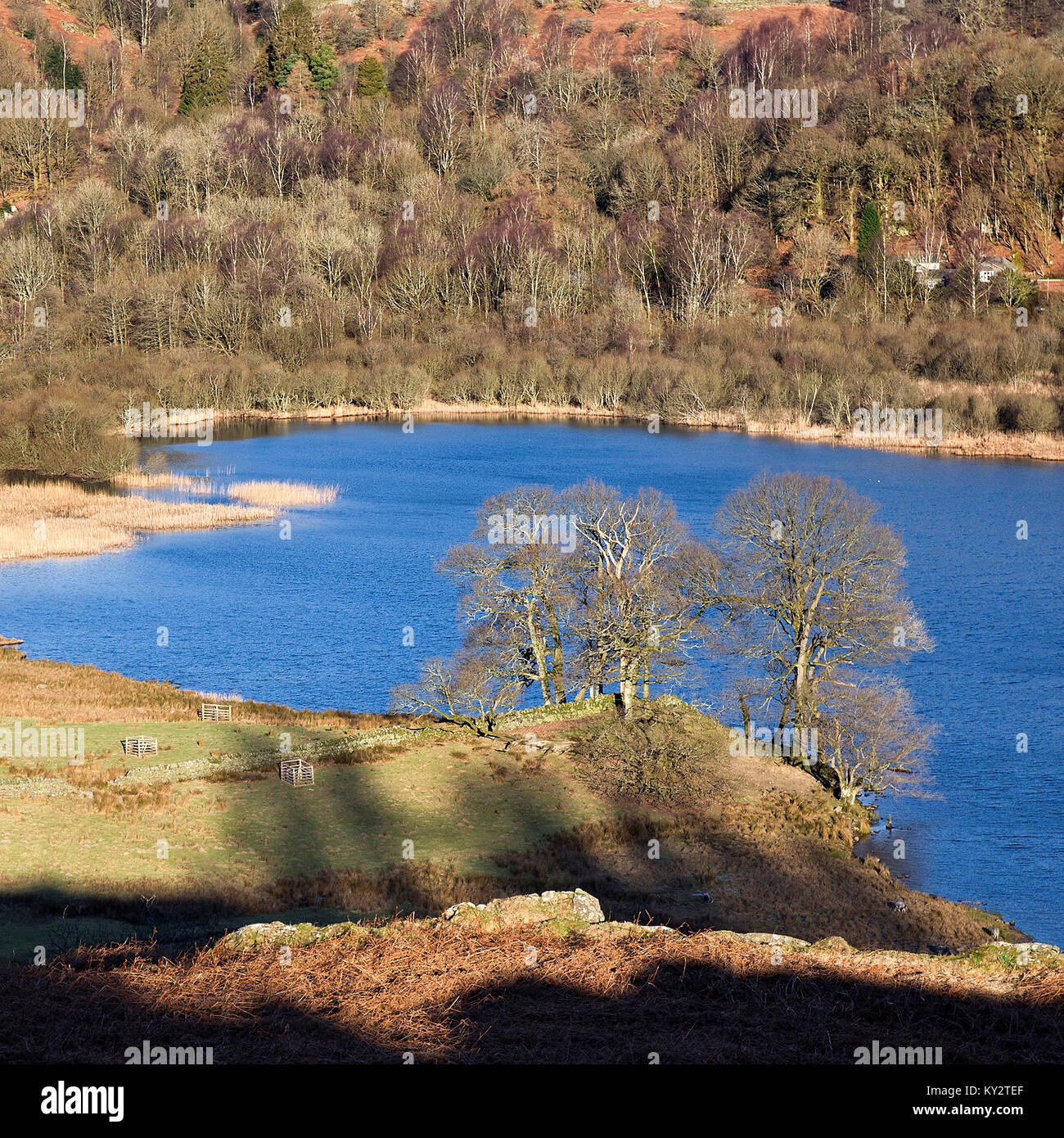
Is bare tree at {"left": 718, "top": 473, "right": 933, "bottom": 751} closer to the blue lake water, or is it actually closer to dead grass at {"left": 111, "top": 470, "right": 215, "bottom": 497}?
the blue lake water

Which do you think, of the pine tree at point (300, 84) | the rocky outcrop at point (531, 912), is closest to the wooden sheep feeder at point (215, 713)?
the rocky outcrop at point (531, 912)

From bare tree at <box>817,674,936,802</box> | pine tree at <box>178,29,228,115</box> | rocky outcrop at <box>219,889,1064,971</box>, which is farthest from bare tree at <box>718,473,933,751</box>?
pine tree at <box>178,29,228,115</box>

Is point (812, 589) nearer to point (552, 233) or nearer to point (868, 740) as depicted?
point (868, 740)

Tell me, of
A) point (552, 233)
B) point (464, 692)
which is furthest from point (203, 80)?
point (464, 692)

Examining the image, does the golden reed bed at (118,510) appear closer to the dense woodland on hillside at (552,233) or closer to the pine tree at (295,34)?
the dense woodland on hillside at (552,233)

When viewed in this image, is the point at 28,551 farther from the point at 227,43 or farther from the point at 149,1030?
the point at 227,43
